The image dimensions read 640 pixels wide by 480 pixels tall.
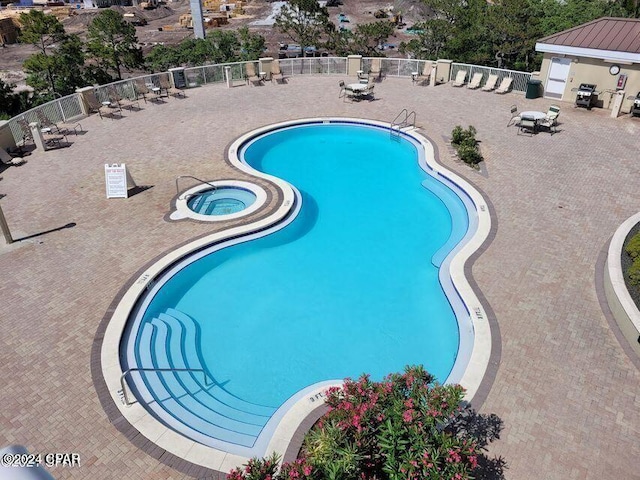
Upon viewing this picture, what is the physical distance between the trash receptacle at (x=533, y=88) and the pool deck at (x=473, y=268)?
409mm

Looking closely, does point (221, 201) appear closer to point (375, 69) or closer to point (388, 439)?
point (388, 439)

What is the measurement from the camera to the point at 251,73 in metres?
28.2

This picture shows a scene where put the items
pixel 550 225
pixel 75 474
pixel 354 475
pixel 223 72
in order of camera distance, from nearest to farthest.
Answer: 1. pixel 354 475
2. pixel 75 474
3. pixel 550 225
4. pixel 223 72

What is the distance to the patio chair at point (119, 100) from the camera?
2412 cm

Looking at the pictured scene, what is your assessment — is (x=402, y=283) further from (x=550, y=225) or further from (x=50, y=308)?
(x=50, y=308)

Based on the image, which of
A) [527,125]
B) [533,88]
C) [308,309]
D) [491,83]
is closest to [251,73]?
[491,83]

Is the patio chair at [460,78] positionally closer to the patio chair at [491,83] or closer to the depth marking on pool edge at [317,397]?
the patio chair at [491,83]

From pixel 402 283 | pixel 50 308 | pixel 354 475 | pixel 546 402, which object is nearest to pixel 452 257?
pixel 402 283

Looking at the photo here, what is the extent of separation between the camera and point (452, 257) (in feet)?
44.3

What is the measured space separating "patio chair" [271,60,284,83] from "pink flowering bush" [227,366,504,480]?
78.6 ft

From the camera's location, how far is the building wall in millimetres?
21906

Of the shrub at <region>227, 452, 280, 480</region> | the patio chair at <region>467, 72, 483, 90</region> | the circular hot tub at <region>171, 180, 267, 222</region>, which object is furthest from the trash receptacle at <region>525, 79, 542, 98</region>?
the shrub at <region>227, 452, 280, 480</region>

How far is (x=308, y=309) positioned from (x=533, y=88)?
18996mm

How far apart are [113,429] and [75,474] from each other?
36.9 inches
